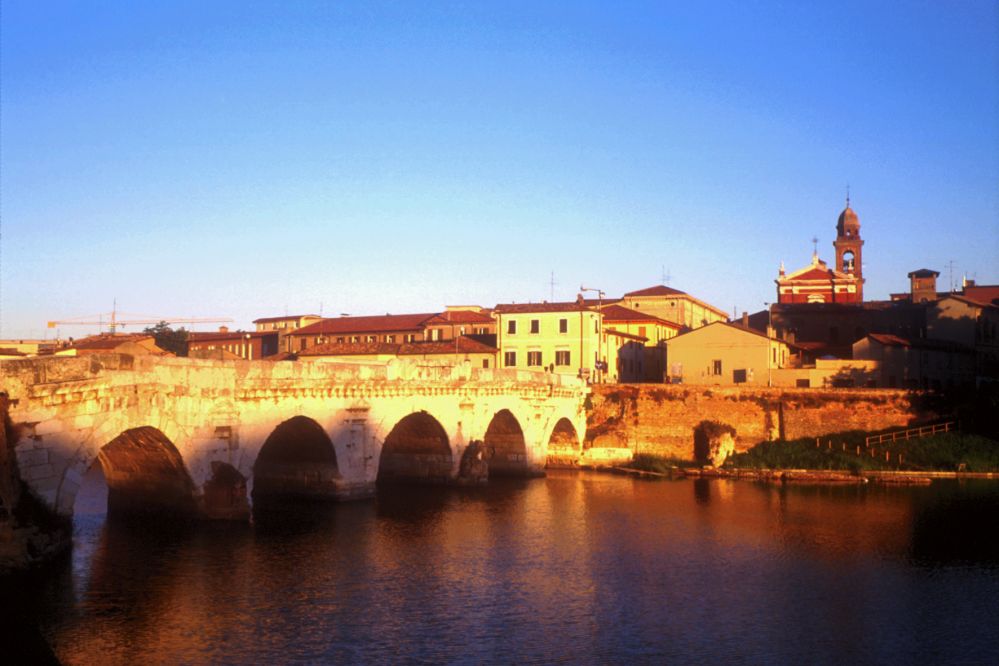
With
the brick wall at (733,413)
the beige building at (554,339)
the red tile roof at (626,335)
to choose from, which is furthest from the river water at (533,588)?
the red tile roof at (626,335)

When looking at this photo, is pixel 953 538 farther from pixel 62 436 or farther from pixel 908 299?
pixel 908 299

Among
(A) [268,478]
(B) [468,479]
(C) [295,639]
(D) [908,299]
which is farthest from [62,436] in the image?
(D) [908,299]

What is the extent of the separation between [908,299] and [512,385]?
63.7m

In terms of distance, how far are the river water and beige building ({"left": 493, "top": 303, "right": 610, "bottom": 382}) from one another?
95.6 ft

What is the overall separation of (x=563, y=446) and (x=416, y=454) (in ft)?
50.5

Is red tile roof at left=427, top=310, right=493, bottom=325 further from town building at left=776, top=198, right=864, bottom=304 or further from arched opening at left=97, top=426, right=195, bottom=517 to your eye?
arched opening at left=97, top=426, right=195, bottom=517

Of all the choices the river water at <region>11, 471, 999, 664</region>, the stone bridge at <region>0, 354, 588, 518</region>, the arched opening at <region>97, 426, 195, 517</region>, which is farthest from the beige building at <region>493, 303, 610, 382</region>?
the arched opening at <region>97, 426, 195, 517</region>

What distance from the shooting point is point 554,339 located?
2894 inches

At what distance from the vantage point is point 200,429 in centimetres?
3369

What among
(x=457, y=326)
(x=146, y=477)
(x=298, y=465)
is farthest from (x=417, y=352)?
(x=146, y=477)

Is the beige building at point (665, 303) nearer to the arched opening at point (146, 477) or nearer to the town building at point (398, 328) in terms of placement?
the town building at point (398, 328)

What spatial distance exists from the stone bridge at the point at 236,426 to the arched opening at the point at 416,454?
6cm

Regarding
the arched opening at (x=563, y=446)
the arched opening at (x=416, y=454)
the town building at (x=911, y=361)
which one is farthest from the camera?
the town building at (x=911, y=361)

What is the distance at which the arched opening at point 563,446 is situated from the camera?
64.5m
